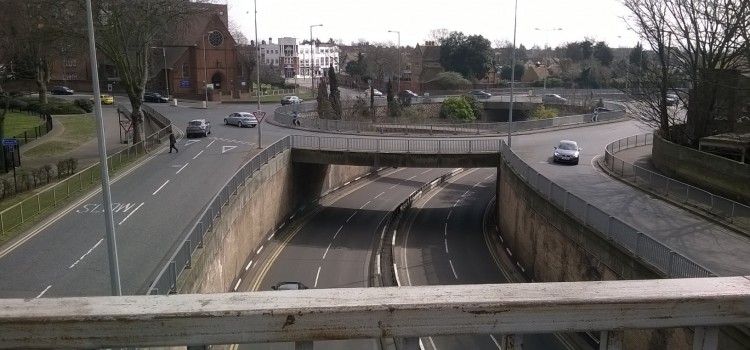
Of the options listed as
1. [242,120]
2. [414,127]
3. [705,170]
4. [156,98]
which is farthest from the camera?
[156,98]

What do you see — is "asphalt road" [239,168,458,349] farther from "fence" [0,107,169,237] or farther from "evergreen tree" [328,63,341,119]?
"evergreen tree" [328,63,341,119]

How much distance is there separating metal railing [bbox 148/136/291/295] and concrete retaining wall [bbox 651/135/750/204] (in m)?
20.6

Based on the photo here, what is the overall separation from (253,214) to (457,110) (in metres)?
40.4

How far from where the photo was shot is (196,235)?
698 inches

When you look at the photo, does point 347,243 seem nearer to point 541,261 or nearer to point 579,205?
point 541,261

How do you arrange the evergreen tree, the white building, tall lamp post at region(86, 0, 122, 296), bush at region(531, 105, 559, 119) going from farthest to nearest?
1. the white building
2. bush at region(531, 105, 559, 119)
3. the evergreen tree
4. tall lamp post at region(86, 0, 122, 296)

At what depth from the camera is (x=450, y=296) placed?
2.70m

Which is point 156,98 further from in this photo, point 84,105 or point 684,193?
point 684,193

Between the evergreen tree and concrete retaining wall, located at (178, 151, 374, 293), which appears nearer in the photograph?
concrete retaining wall, located at (178, 151, 374, 293)

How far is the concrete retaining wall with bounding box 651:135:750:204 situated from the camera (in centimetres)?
2405

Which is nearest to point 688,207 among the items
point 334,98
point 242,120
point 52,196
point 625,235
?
point 625,235

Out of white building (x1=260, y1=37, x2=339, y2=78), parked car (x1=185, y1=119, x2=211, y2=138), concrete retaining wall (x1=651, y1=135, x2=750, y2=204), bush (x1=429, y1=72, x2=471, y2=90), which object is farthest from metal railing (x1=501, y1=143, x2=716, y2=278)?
white building (x1=260, y1=37, x2=339, y2=78)

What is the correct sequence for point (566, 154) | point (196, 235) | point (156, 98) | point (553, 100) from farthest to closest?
point (553, 100) → point (156, 98) → point (566, 154) → point (196, 235)

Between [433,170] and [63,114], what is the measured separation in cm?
3817
